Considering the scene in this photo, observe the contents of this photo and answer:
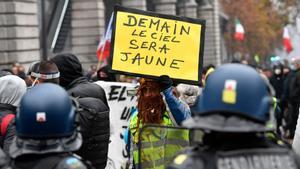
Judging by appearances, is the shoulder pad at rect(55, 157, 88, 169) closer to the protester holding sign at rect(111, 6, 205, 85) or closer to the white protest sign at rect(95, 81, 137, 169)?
the protester holding sign at rect(111, 6, 205, 85)

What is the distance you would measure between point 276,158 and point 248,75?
342mm

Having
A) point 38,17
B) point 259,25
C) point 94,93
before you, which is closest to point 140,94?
point 94,93

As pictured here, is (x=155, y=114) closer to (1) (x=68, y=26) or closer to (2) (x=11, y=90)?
(2) (x=11, y=90)

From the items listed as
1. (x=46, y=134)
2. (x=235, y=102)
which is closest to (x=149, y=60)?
(x=46, y=134)

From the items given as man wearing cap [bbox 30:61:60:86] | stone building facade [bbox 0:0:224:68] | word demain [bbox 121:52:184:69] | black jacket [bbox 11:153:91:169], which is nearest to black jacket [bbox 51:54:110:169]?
man wearing cap [bbox 30:61:60:86]

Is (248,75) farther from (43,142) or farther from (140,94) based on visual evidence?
(140,94)

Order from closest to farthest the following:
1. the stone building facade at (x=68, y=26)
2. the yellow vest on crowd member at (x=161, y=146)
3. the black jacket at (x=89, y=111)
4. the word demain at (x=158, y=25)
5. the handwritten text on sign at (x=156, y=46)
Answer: the yellow vest on crowd member at (x=161, y=146) < the black jacket at (x=89, y=111) < the handwritten text on sign at (x=156, y=46) < the word demain at (x=158, y=25) < the stone building facade at (x=68, y=26)

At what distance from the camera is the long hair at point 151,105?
18.1ft

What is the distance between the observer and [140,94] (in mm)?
5617

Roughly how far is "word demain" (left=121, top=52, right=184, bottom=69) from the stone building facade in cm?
1272

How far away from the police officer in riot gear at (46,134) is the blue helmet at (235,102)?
1.95 ft

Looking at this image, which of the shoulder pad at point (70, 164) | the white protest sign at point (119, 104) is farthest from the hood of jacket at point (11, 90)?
the white protest sign at point (119, 104)

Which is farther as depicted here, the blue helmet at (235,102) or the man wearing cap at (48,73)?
the man wearing cap at (48,73)

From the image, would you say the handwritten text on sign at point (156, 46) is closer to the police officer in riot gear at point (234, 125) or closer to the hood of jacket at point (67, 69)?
the hood of jacket at point (67, 69)
